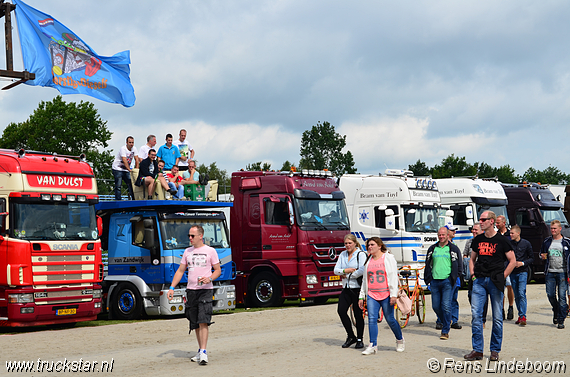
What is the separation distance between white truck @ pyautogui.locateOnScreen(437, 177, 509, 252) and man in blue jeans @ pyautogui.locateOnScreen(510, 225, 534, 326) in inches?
365

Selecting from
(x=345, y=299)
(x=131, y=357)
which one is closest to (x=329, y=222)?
(x=345, y=299)

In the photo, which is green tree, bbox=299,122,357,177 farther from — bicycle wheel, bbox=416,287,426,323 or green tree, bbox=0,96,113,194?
bicycle wheel, bbox=416,287,426,323

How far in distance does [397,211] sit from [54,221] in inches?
405

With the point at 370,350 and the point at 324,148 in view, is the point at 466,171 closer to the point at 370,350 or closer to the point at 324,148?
the point at 324,148

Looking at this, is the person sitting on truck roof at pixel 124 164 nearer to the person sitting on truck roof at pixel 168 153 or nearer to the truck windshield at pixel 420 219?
the person sitting on truck roof at pixel 168 153

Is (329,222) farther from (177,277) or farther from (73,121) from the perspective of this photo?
(73,121)

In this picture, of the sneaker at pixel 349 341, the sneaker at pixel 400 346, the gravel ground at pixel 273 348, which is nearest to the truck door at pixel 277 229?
the gravel ground at pixel 273 348

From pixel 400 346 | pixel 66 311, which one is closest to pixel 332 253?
pixel 66 311

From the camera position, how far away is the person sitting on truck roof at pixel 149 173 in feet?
52.4

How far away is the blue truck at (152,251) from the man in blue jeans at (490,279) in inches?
305

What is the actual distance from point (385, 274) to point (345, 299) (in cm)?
105

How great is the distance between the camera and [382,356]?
942 cm

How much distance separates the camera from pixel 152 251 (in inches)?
600

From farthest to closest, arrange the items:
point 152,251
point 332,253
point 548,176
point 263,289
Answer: point 548,176, point 332,253, point 263,289, point 152,251
